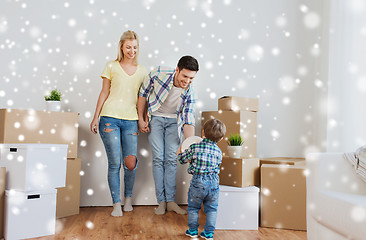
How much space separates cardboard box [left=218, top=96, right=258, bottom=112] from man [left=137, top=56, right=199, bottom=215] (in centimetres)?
23

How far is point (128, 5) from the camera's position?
106 inches

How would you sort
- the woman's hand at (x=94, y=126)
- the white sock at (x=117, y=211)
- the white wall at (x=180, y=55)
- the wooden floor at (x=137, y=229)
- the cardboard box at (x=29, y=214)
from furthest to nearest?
the white wall at (x=180, y=55) → the woman's hand at (x=94, y=126) → the white sock at (x=117, y=211) → the wooden floor at (x=137, y=229) → the cardboard box at (x=29, y=214)

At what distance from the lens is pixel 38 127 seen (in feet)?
7.06

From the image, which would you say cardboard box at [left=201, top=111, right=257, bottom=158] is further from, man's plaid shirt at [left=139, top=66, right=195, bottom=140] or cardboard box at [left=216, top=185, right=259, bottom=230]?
cardboard box at [left=216, top=185, right=259, bottom=230]

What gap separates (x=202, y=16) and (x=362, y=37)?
1.20 meters

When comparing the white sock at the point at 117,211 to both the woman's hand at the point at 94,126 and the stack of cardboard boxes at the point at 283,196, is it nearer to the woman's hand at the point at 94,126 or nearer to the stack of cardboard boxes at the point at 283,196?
the woman's hand at the point at 94,126

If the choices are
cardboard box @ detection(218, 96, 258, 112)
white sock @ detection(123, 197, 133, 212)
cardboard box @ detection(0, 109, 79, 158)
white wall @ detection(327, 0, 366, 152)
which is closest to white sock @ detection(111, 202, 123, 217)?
white sock @ detection(123, 197, 133, 212)

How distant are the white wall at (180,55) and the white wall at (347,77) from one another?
9.4 inches

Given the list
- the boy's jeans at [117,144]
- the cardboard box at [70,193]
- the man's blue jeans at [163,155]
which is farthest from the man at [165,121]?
the cardboard box at [70,193]

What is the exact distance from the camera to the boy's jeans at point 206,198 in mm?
1827

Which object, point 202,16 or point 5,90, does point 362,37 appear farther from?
point 5,90

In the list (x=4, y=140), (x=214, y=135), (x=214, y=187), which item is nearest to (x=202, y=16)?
(x=214, y=135)

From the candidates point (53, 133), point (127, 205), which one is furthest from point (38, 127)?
point (127, 205)

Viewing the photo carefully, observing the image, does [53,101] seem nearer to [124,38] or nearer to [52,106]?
[52,106]
